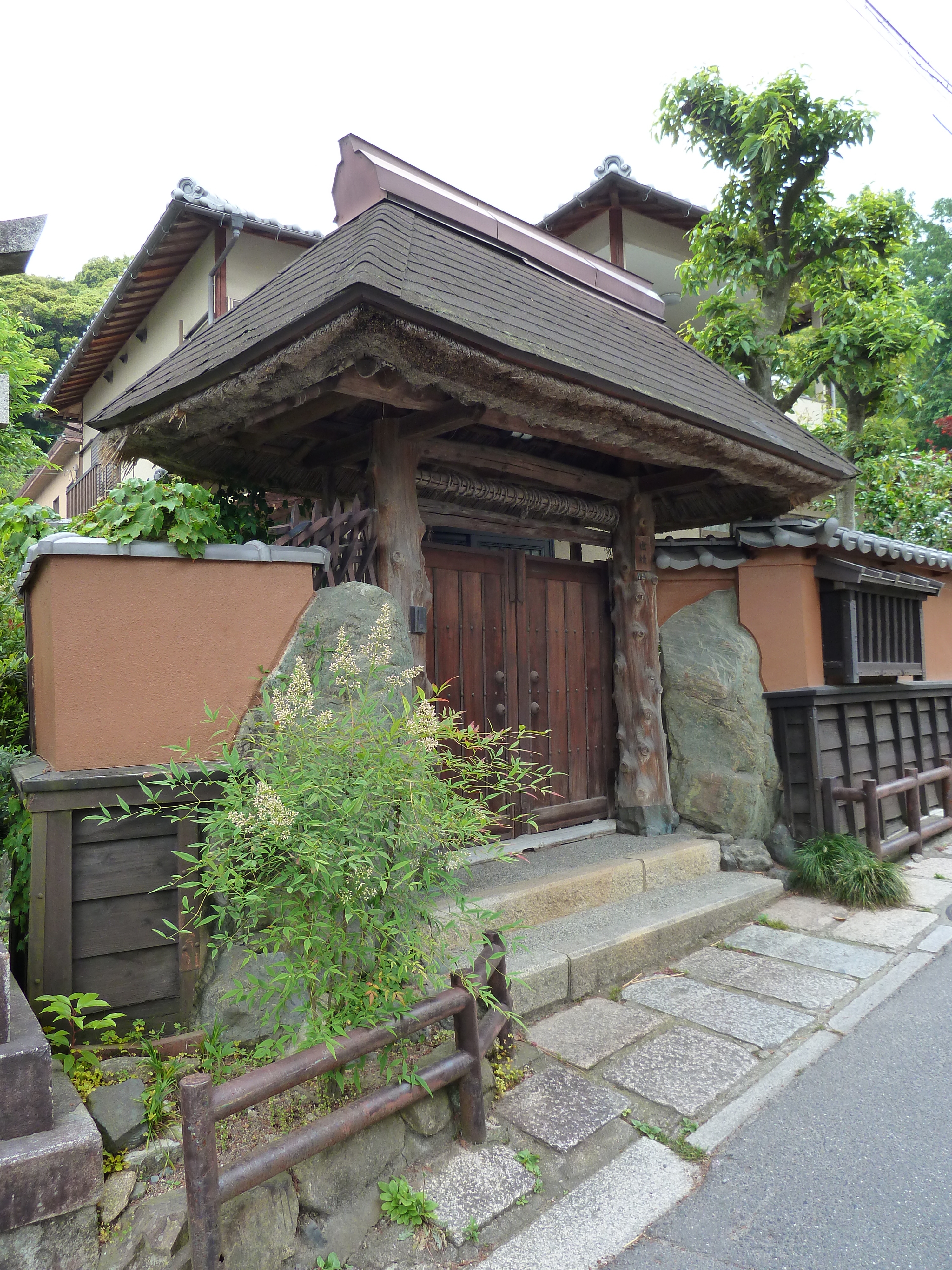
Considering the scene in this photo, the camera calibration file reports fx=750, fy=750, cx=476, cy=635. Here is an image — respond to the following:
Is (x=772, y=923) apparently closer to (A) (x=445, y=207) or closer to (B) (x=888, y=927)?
(B) (x=888, y=927)

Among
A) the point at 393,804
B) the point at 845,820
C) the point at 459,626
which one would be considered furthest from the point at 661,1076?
the point at 845,820

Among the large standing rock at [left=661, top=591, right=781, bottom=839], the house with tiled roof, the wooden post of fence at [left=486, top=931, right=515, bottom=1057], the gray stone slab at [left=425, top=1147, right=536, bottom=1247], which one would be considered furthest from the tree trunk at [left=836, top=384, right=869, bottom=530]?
the gray stone slab at [left=425, top=1147, right=536, bottom=1247]

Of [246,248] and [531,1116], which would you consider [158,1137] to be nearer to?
A: [531,1116]

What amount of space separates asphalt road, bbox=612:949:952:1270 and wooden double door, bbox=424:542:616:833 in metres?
2.44

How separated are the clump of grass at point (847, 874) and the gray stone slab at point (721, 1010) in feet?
6.23

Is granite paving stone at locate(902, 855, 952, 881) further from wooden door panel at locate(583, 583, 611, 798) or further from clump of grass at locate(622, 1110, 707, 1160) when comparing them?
clump of grass at locate(622, 1110, 707, 1160)

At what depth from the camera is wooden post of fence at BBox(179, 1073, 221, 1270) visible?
1928 millimetres

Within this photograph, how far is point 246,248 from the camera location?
31.6 feet

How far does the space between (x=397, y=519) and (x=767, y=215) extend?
606 centimetres

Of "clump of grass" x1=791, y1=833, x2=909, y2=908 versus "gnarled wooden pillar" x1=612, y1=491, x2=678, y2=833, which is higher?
"gnarled wooden pillar" x1=612, y1=491, x2=678, y2=833

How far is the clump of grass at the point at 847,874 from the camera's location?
538 centimetres

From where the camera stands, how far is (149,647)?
315 centimetres

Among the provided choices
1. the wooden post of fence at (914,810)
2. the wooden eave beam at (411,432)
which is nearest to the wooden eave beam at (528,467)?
the wooden eave beam at (411,432)

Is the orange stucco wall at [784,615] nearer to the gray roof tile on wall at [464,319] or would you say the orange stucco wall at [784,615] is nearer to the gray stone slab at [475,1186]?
the gray roof tile on wall at [464,319]
